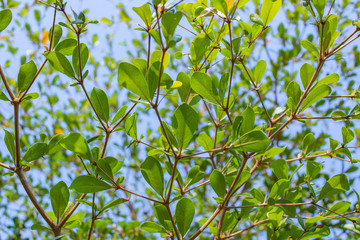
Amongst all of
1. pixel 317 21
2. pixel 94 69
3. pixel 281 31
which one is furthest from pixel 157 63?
pixel 94 69

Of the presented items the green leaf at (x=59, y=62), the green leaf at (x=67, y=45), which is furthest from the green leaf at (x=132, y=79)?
the green leaf at (x=67, y=45)

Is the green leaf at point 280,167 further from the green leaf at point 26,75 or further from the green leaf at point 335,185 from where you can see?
the green leaf at point 26,75

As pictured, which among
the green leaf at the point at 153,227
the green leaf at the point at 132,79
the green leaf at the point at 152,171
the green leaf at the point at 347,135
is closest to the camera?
the green leaf at the point at 132,79

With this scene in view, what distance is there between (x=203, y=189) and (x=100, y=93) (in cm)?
197

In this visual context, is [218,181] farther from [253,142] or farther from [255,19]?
[255,19]

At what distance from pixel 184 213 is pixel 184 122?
272 millimetres

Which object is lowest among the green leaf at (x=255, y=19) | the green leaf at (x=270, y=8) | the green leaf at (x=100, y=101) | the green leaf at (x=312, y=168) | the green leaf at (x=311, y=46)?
the green leaf at (x=312, y=168)

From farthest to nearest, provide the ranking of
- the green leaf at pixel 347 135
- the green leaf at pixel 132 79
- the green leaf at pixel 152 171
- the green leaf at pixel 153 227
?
1. the green leaf at pixel 347 135
2. the green leaf at pixel 153 227
3. the green leaf at pixel 152 171
4. the green leaf at pixel 132 79

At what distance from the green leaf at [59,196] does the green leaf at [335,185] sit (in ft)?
2.47

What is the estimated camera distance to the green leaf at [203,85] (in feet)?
2.86

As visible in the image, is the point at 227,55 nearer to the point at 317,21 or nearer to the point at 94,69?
the point at 317,21

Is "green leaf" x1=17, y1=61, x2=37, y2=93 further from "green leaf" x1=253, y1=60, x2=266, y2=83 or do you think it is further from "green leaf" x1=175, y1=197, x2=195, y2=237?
"green leaf" x1=253, y1=60, x2=266, y2=83

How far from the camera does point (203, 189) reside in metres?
2.77

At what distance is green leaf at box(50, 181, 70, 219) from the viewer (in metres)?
0.97
